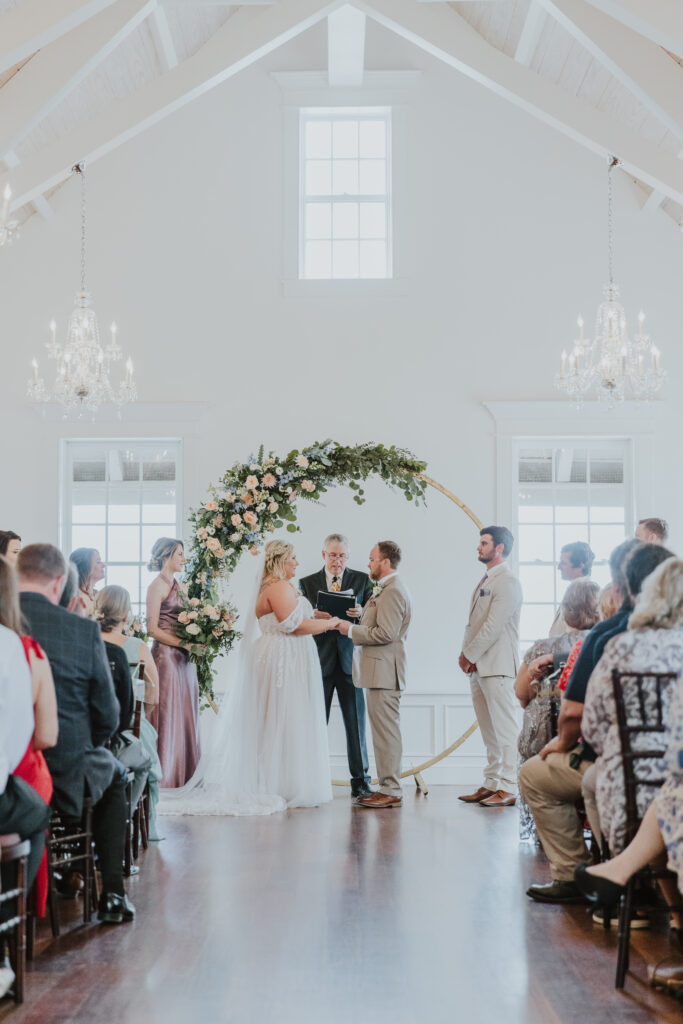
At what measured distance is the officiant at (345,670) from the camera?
7777 millimetres

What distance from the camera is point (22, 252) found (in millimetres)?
9102

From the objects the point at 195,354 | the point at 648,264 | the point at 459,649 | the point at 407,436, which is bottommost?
the point at 459,649

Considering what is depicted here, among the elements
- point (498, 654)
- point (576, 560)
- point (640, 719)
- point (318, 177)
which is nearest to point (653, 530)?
point (576, 560)

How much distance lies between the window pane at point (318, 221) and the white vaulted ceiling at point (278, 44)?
4.98 feet

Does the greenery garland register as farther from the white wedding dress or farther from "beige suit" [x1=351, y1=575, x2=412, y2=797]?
"beige suit" [x1=351, y1=575, x2=412, y2=797]

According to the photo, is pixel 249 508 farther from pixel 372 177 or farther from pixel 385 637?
pixel 372 177

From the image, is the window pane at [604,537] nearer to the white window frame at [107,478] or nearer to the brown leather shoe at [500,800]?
the brown leather shoe at [500,800]

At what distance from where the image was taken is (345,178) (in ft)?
30.7

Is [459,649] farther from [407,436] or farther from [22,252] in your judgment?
[22,252]

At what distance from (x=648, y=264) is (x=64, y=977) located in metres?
7.18

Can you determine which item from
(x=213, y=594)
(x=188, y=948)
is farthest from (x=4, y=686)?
(x=213, y=594)

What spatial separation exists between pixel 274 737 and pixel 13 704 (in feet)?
13.3

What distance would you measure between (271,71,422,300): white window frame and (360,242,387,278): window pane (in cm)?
19

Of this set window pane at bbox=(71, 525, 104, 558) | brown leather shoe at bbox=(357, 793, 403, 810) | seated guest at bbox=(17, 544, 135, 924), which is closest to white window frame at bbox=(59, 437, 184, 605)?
window pane at bbox=(71, 525, 104, 558)
